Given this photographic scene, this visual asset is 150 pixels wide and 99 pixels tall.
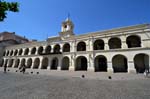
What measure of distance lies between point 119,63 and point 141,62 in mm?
4133

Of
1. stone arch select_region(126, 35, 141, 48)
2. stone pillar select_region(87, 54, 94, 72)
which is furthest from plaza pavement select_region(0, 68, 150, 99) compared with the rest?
stone arch select_region(126, 35, 141, 48)

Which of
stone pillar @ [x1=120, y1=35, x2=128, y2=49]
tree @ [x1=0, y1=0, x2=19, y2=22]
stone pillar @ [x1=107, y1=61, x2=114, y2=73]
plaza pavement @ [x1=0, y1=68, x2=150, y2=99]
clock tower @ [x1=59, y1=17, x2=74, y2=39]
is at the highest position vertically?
clock tower @ [x1=59, y1=17, x2=74, y2=39]

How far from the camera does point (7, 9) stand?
427cm

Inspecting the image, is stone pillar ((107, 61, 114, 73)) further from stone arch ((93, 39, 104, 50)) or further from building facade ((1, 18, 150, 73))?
stone arch ((93, 39, 104, 50))

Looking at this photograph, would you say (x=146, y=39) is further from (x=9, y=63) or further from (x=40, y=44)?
(x=9, y=63)

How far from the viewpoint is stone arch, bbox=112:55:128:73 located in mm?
22509

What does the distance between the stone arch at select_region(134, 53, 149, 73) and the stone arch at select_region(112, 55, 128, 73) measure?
2.12 meters

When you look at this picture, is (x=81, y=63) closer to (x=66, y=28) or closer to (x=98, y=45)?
(x=98, y=45)

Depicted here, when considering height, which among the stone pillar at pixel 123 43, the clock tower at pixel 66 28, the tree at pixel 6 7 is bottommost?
the tree at pixel 6 7

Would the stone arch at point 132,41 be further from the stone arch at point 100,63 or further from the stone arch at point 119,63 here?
the stone arch at point 100,63

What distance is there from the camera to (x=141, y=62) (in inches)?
825

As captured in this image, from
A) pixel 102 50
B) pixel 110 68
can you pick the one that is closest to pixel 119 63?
pixel 110 68

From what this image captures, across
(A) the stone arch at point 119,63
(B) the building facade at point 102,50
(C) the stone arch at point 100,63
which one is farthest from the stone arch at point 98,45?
(A) the stone arch at point 119,63

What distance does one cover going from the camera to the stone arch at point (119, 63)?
73.8 feet
